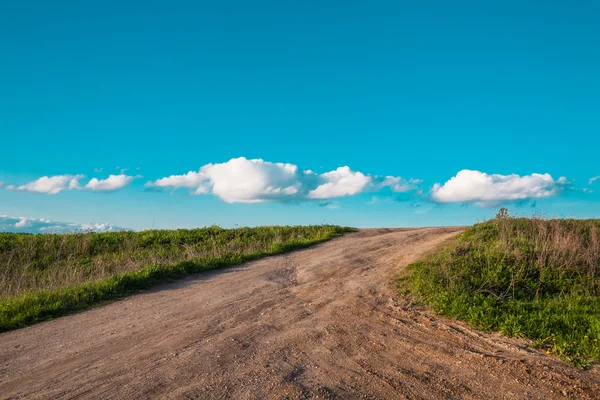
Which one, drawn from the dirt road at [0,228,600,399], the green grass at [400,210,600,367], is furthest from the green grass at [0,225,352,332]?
the green grass at [400,210,600,367]

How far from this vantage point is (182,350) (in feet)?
21.2

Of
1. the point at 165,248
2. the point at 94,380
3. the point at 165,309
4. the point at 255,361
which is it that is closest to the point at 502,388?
the point at 255,361

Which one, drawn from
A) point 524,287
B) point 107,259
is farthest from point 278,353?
point 107,259

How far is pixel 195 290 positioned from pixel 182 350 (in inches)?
183

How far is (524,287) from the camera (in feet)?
31.5

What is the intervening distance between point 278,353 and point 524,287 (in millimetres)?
6038

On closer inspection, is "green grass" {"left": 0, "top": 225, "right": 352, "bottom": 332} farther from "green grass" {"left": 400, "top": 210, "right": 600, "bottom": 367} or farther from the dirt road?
"green grass" {"left": 400, "top": 210, "right": 600, "bottom": 367}

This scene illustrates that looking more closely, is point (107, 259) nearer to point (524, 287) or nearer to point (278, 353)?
point (278, 353)

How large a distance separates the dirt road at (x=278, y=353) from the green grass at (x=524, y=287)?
1.45 feet

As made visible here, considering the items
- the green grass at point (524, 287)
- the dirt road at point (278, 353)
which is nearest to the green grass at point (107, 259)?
the dirt road at point (278, 353)

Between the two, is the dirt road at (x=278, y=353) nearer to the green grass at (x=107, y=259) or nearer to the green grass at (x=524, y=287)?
the green grass at (x=524, y=287)

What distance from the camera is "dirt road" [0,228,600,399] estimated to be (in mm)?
5262

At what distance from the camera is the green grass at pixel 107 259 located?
1037 cm

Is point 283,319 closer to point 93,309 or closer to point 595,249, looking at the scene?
point 93,309
